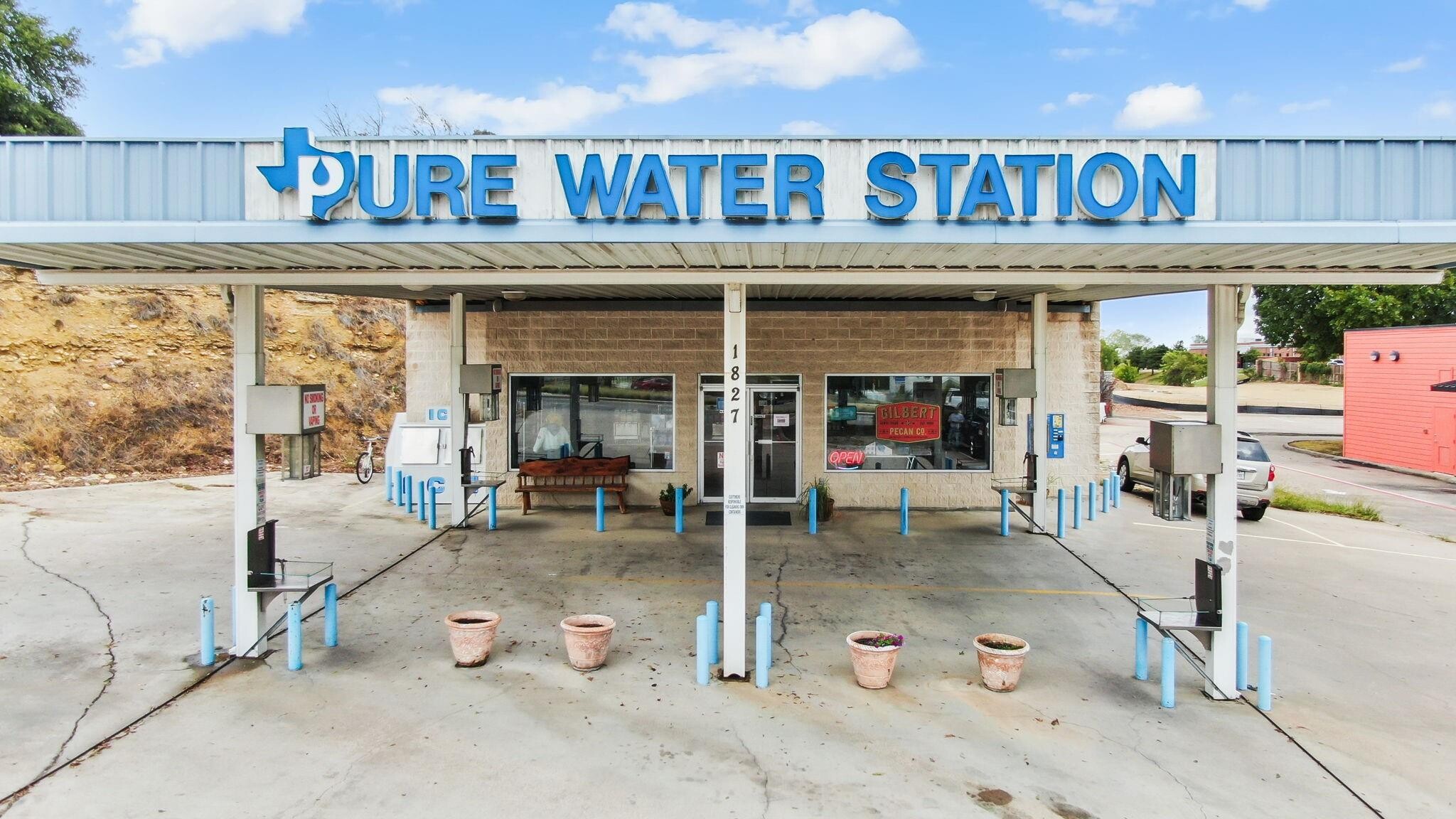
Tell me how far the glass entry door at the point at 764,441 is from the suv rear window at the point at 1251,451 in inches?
328

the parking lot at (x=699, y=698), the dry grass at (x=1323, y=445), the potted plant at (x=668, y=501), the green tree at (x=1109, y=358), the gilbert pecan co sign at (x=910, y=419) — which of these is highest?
the green tree at (x=1109, y=358)

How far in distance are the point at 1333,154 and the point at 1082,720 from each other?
4.64 m

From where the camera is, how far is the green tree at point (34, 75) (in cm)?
2986

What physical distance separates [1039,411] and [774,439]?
15.6 feet

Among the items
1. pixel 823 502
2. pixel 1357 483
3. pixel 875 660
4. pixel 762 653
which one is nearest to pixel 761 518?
pixel 823 502

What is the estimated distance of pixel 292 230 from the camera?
6.43m

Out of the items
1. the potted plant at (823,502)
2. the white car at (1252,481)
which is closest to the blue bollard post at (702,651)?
the potted plant at (823,502)

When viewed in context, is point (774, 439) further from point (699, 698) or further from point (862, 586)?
point (699, 698)

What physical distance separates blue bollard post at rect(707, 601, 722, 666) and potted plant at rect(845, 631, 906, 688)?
121cm

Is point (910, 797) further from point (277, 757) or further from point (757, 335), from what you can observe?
point (757, 335)

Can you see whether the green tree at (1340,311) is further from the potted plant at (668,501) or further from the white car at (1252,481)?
the potted plant at (668,501)

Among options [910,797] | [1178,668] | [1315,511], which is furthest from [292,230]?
[1315,511]

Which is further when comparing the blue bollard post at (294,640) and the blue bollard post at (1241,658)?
the blue bollard post at (294,640)

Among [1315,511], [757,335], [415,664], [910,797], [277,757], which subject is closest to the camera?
[910,797]
